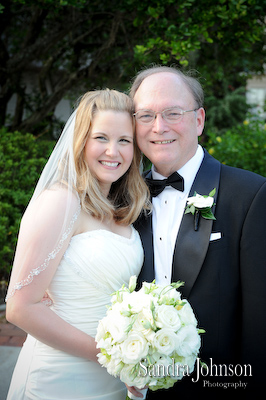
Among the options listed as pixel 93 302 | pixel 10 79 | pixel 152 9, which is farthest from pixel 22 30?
pixel 93 302

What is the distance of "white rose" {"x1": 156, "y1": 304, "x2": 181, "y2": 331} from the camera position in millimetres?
1950

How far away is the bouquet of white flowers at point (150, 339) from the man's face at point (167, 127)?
115 centimetres

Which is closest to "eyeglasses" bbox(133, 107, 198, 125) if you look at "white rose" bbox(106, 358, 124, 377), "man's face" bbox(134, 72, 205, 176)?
"man's face" bbox(134, 72, 205, 176)

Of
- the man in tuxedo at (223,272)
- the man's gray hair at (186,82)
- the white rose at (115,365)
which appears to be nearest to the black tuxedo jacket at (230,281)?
the man in tuxedo at (223,272)

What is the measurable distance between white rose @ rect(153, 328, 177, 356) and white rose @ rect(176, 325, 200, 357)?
0.11ft

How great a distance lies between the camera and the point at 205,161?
2924 mm

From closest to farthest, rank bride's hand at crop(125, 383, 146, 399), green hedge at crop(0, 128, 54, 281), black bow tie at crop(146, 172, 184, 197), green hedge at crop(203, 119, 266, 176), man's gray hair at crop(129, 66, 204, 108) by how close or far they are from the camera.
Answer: bride's hand at crop(125, 383, 146, 399) < black bow tie at crop(146, 172, 184, 197) < man's gray hair at crop(129, 66, 204, 108) < green hedge at crop(0, 128, 54, 281) < green hedge at crop(203, 119, 266, 176)

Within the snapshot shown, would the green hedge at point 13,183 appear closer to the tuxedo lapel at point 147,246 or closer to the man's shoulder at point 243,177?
the tuxedo lapel at point 147,246

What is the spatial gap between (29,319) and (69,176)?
943 millimetres

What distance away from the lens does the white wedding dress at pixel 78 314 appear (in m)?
2.52

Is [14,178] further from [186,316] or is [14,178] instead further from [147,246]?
[186,316]

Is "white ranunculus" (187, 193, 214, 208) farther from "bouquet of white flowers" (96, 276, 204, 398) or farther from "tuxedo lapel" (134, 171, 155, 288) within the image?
"bouquet of white flowers" (96, 276, 204, 398)

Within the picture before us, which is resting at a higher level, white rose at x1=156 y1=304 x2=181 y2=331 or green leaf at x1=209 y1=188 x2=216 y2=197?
green leaf at x1=209 y1=188 x2=216 y2=197

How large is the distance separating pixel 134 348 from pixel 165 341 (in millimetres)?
152
